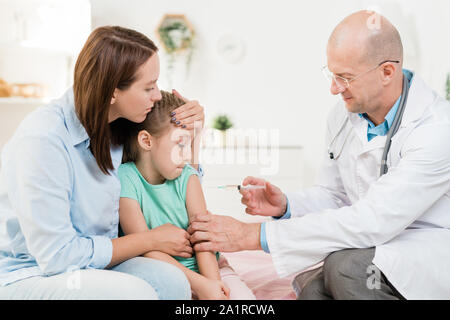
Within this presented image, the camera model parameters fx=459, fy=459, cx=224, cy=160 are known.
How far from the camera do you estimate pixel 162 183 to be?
140 cm

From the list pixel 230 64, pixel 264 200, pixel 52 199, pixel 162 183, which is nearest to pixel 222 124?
pixel 230 64

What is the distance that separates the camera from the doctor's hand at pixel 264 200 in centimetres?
156

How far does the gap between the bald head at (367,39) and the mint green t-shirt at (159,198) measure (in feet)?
2.12

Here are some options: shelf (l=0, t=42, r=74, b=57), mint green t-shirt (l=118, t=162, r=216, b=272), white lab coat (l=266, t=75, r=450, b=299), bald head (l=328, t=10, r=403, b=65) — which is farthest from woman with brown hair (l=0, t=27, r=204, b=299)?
shelf (l=0, t=42, r=74, b=57)

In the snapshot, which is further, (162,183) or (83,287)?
(162,183)

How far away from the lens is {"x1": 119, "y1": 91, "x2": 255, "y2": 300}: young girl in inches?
51.3

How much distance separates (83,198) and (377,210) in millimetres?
782

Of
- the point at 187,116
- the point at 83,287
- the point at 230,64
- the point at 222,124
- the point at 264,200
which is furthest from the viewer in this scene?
the point at 230,64

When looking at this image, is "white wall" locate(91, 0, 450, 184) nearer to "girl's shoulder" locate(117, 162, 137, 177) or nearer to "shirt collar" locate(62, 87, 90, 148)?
"girl's shoulder" locate(117, 162, 137, 177)

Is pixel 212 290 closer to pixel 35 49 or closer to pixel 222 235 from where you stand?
pixel 222 235

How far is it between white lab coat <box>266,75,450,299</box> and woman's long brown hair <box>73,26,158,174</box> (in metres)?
0.53

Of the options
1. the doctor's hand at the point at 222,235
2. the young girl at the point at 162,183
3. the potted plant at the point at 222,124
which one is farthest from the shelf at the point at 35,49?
the doctor's hand at the point at 222,235

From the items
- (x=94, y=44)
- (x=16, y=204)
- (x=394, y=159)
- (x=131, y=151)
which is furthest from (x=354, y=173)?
(x=16, y=204)

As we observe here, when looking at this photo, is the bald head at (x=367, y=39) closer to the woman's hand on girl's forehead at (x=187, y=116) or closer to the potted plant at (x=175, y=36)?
the woman's hand on girl's forehead at (x=187, y=116)
